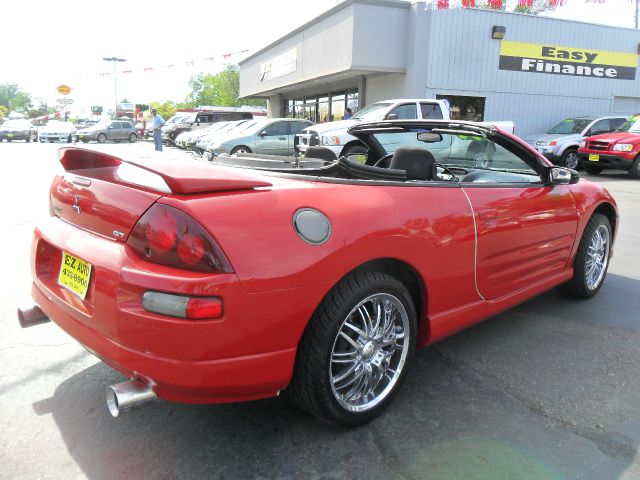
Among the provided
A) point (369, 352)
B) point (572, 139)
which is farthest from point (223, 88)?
point (369, 352)

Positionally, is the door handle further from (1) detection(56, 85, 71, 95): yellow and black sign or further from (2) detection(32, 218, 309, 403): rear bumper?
(1) detection(56, 85, 71, 95): yellow and black sign

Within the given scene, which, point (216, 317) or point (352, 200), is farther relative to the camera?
point (352, 200)

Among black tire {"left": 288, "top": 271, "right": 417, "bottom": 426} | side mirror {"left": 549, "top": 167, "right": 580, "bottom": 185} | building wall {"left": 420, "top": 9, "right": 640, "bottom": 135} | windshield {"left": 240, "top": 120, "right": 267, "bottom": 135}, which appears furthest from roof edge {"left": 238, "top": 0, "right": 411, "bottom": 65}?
black tire {"left": 288, "top": 271, "right": 417, "bottom": 426}

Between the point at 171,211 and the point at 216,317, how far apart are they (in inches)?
17.4

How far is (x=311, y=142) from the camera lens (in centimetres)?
1115

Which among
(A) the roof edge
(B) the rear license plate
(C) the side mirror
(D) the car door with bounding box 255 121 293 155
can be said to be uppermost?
(A) the roof edge

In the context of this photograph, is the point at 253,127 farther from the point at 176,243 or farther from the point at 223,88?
the point at 223,88

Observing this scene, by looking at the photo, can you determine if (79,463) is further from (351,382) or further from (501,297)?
(501,297)

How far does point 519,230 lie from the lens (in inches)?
123

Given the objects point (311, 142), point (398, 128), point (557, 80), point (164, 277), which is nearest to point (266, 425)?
point (164, 277)

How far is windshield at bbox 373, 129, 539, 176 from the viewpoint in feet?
13.1

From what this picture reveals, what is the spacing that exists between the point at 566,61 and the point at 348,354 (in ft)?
65.9

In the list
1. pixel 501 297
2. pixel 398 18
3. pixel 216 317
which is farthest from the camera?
pixel 398 18

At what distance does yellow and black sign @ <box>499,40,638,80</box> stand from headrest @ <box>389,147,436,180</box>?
16.6 metres
